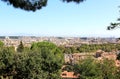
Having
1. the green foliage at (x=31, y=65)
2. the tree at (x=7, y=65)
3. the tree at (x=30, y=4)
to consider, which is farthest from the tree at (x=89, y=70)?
the tree at (x=30, y=4)

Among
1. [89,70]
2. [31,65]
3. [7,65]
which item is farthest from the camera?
[89,70]

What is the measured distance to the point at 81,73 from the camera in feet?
112

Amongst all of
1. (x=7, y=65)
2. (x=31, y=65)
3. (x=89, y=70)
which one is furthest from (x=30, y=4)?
(x=89, y=70)

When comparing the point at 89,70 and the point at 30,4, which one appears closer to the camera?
the point at 30,4

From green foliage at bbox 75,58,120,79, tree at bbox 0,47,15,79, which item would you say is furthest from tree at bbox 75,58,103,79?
tree at bbox 0,47,15,79

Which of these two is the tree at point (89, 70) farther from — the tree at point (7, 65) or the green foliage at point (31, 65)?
the tree at point (7, 65)

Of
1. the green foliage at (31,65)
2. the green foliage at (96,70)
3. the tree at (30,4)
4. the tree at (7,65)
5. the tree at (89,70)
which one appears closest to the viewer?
the tree at (30,4)

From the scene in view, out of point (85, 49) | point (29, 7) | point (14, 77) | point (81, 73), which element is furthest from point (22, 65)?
point (85, 49)

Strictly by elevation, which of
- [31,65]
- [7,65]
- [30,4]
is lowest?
[7,65]

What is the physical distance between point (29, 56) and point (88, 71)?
20.2ft

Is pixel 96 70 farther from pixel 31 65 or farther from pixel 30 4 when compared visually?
pixel 30 4

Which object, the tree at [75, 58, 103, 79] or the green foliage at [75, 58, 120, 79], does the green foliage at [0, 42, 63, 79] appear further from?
the green foliage at [75, 58, 120, 79]

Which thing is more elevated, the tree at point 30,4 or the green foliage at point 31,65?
the tree at point 30,4

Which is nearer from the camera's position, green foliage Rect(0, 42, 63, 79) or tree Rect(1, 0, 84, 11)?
tree Rect(1, 0, 84, 11)
